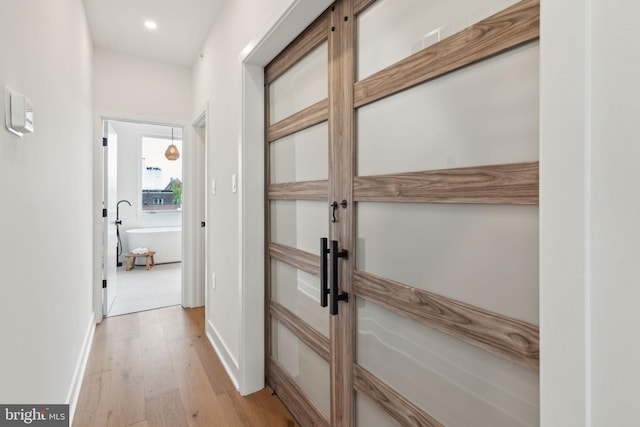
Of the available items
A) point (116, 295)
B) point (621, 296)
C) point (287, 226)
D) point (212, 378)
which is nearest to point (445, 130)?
point (621, 296)

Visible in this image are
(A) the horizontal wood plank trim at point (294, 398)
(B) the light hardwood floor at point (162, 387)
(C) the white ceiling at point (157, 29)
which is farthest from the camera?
(C) the white ceiling at point (157, 29)

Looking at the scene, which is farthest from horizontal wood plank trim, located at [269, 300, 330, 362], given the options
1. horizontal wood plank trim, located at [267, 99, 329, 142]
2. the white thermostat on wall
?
the white thermostat on wall

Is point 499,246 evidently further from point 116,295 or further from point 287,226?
point 116,295

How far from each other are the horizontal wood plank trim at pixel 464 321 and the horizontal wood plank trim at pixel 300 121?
0.79 meters

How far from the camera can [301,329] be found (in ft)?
5.47

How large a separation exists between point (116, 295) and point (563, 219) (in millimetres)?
4782

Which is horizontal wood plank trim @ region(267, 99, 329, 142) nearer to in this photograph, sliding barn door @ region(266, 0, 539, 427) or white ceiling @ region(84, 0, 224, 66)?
sliding barn door @ region(266, 0, 539, 427)

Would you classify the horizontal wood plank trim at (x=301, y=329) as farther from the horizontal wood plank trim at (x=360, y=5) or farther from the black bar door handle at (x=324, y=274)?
the horizontal wood plank trim at (x=360, y=5)

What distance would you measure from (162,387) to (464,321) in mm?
2108

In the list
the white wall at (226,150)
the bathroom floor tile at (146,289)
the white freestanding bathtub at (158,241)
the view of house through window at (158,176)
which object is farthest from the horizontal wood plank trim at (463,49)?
the view of house through window at (158,176)

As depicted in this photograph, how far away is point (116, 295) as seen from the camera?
4023 mm

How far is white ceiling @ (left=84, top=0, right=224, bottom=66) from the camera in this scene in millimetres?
2516

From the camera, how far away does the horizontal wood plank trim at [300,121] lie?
146cm

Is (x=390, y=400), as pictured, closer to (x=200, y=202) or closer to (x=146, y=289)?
(x=200, y=202)
